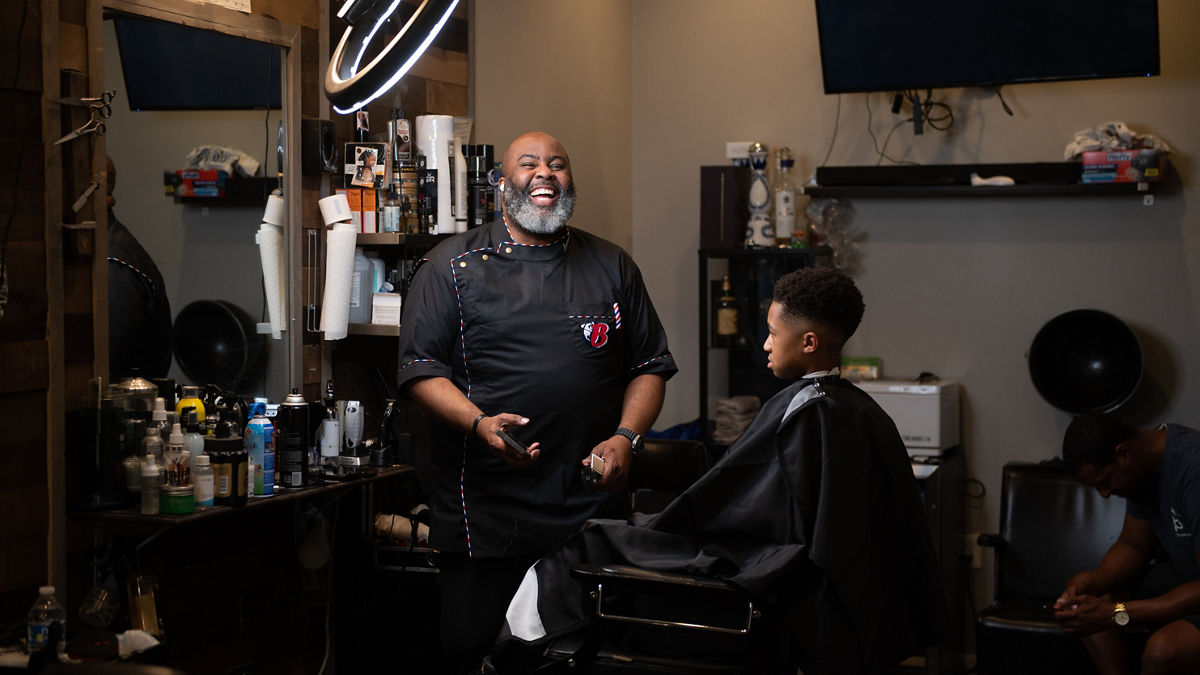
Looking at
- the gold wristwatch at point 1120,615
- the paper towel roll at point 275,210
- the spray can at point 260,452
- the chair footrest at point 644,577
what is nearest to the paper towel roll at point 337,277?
the paper towel roll at point 275,210

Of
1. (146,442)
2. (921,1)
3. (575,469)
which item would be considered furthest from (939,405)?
(146,442)

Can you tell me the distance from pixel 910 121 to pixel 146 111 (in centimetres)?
281

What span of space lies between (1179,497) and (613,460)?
58.4 inches

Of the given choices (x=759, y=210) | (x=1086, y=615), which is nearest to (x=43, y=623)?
(x=1086, y=615)

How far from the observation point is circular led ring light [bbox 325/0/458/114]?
2.48m

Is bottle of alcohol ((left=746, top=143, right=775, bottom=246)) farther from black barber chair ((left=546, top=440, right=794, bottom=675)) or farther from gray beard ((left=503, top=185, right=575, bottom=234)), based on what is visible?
black barber chair ((left=546, top=440, right=794, bottom=675))

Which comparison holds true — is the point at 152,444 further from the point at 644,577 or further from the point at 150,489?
the point at 644,577

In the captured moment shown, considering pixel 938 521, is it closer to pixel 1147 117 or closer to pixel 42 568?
pixel 1147 117

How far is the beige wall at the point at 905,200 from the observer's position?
397 cm

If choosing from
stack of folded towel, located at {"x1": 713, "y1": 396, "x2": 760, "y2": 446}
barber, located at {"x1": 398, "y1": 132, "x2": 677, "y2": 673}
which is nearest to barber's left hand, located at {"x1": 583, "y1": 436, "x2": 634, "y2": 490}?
barber, located at {"x1": 398, "y1": 132, "x2": 677, "y2": 673}

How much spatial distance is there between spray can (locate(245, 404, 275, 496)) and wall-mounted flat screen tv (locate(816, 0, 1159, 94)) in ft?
8.10

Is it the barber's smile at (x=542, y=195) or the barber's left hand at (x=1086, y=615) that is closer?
the barber's smile at (x=542, y=195)

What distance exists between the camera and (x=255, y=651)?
10.0 feet

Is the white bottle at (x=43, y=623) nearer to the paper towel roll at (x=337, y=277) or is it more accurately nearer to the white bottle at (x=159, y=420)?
the white bottle at (x=159, y=420)
